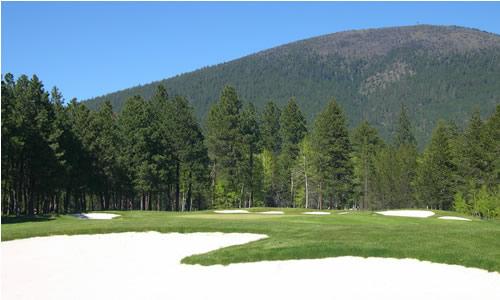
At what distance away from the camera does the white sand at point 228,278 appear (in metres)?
15.0

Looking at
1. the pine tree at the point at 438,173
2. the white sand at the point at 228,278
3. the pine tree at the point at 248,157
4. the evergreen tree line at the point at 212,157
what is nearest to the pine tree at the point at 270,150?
the evergreen tree line at the point at 212,157

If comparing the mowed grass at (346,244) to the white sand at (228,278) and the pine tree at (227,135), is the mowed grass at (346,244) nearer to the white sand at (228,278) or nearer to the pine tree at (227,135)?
the white sand at (228,278)

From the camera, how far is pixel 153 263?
785 inches

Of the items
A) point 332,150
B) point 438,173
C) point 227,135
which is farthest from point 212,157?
point 438,173

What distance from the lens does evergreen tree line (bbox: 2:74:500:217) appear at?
Result: 5434 centimetres

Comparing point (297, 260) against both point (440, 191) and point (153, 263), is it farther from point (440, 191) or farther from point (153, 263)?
point (440, 191)

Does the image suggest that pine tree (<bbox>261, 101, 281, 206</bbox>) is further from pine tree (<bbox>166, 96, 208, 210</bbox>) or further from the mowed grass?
the mowed grass

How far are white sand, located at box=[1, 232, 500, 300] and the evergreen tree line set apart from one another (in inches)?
1125

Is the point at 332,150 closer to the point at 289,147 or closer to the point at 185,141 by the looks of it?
the point at 185,141

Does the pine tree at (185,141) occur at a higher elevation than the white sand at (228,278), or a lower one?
higher

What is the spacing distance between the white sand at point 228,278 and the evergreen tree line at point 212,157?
Result: 1125 inches

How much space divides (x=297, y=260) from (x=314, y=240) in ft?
11.2

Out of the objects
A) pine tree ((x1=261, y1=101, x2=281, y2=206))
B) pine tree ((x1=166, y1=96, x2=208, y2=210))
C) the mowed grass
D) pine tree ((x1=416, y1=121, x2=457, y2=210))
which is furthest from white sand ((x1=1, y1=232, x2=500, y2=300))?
pine tree ((x1=261, y1=101, x2=281, y2=206))

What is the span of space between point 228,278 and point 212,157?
238ft
